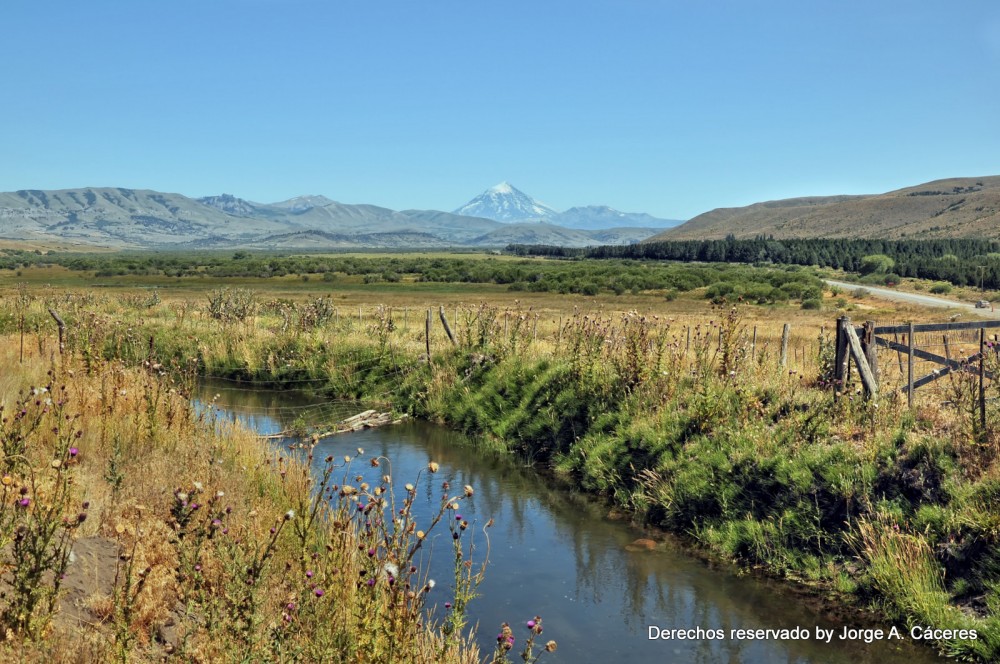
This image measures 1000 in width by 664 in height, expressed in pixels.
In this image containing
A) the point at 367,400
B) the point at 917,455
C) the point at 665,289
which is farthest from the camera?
the point at 665,289

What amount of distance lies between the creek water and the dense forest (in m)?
77.0

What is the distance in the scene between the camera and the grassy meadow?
207 inches

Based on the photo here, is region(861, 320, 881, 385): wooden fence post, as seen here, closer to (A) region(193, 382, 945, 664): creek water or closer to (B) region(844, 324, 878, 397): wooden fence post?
(B) region(844, 324, 878, 397): wooden fence post

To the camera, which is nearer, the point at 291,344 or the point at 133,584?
the point at 133,584

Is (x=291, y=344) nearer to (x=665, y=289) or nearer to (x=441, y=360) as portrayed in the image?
(x=441, y=360)

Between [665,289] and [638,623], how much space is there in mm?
73203

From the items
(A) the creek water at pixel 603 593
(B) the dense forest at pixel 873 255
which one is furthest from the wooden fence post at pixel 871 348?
(B) the dense forest at pixel 873 255

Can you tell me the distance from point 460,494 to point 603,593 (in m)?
4.05

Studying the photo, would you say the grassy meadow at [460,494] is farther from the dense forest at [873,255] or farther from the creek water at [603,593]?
the dense forest at [873,255]

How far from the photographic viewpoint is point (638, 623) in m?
8.82

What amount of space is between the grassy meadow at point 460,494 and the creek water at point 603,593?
533 millimetres

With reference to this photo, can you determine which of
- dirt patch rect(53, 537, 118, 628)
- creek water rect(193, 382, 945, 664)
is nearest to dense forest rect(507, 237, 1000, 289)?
creek water rect(193, 382, 945, 664)

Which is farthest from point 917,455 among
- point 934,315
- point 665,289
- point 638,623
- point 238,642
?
point 665,289

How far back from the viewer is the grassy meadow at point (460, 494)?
17.2 feet
